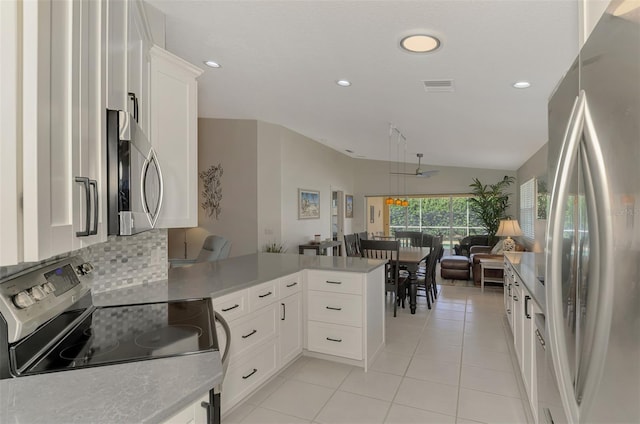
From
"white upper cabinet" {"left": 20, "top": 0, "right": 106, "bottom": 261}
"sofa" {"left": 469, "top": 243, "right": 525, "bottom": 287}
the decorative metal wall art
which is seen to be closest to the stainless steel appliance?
"white upper cabinet" {"left": 20, "top": 0, "right": 106, "bottom": 261}

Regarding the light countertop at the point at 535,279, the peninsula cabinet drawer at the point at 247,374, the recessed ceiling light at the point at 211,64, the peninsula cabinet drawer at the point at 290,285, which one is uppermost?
the recessed ceiling light at the point at 211,64

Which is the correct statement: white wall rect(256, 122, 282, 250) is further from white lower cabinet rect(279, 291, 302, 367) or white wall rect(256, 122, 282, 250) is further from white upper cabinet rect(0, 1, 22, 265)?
white upper cabinet rect(0, 1, 22, 265)

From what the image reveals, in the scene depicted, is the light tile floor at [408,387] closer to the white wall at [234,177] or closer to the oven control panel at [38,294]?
the oven control panel at [38,294]

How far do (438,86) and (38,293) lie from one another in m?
3.27

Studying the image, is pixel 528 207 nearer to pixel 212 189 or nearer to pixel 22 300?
pixel 212 189

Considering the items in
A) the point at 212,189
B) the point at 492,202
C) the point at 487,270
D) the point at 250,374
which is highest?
the point at 212,189

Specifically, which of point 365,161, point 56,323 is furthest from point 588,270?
point 365,161

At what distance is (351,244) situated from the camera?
5.32 m

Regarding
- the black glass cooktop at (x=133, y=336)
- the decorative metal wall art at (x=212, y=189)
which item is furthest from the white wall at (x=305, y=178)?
the black glass cooktop at (x=133, y=336)

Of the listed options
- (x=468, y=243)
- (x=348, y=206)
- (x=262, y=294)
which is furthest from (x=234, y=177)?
(x=468, y=243)

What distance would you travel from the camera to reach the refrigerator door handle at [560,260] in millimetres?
898

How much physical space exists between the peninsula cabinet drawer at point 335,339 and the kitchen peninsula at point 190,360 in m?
0.02

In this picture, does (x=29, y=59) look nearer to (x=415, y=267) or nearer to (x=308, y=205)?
(x=415, y=267)

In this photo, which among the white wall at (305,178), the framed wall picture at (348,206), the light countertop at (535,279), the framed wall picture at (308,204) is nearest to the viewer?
the light countertop at (535,279)
